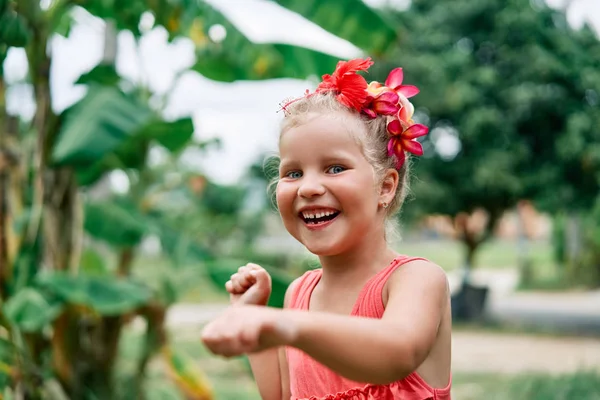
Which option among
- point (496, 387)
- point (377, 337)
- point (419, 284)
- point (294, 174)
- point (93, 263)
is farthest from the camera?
point (496, 387)

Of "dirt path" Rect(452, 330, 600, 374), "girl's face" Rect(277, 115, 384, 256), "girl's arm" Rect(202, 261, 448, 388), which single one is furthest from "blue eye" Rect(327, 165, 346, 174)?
"dirt path" Rect(452, 330, 600, 374)

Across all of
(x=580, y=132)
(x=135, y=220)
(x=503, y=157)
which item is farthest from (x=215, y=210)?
(x=135, y=220)

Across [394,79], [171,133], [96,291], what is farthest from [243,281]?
[171,133]

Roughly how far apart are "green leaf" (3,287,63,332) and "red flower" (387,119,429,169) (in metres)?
2.23

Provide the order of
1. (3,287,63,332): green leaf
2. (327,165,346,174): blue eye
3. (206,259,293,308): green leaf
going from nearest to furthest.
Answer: (327,165,346,174): blue eye → (3,287,63,332): green leaf → (206,259,293,308): green leaf

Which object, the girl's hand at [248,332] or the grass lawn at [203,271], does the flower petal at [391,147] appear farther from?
the girl's hand at [248,332]

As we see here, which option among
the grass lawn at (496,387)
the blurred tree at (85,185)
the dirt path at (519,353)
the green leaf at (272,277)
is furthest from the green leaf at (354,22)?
the dirt path at (519,353)

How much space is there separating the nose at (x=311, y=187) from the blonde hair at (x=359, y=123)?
11 cm

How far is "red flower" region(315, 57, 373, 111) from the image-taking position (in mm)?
1349

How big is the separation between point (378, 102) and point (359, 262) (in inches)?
11.8

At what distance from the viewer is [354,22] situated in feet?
12.9

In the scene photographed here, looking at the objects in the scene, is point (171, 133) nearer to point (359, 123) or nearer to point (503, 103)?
point (359, 123)

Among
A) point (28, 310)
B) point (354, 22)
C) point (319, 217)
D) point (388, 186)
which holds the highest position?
point (354, 22)

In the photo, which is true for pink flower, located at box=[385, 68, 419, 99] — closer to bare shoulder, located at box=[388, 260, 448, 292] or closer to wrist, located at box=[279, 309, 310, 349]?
bare shoulder, located at box=[388, 260, 448, 292]
